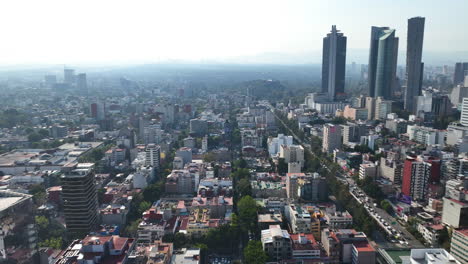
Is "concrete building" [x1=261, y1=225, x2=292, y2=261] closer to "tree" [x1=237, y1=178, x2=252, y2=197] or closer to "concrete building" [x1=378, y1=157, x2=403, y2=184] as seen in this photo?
"tree" [x1=237, y1=178, x2=252, y2=197]

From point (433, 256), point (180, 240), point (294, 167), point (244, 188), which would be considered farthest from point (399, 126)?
point (180, 240)

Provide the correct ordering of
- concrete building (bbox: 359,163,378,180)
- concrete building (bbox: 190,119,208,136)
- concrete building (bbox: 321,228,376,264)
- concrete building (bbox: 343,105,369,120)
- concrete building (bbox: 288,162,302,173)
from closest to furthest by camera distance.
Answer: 1. concrete building (bbox: 321,228,376,264)
2. concrete building (bbox: 359,163,378,180)
3. concrete building (bbox: 288,162,302,173)
4. concrete building (bbox: 190,119,208,136)
5. concrete building (bbox: 343,105,369,120)

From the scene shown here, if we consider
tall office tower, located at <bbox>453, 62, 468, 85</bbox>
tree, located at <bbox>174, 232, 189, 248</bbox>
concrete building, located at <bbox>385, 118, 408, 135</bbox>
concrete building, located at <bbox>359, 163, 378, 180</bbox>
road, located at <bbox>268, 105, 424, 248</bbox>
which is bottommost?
road, located at <bbox>268, 105, 424, 248</bbox>

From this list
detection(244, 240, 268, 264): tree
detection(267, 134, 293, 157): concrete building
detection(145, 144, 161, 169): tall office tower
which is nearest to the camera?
detection(244, 240, 268, 264): tree

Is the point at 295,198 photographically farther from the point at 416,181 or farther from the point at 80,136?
the point at 80,136

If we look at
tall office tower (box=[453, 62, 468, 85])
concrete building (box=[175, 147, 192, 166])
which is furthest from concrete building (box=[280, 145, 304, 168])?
tall office tower (box=[453, 62, 468, 85])

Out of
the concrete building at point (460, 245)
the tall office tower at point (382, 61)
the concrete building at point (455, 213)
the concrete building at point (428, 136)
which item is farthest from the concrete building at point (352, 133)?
the concrete building at point (460, 245)

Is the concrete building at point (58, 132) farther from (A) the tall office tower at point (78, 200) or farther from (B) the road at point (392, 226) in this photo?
(B) the road at point (392, 226)

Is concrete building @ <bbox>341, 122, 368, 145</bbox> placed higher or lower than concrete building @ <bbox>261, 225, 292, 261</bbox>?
higher
